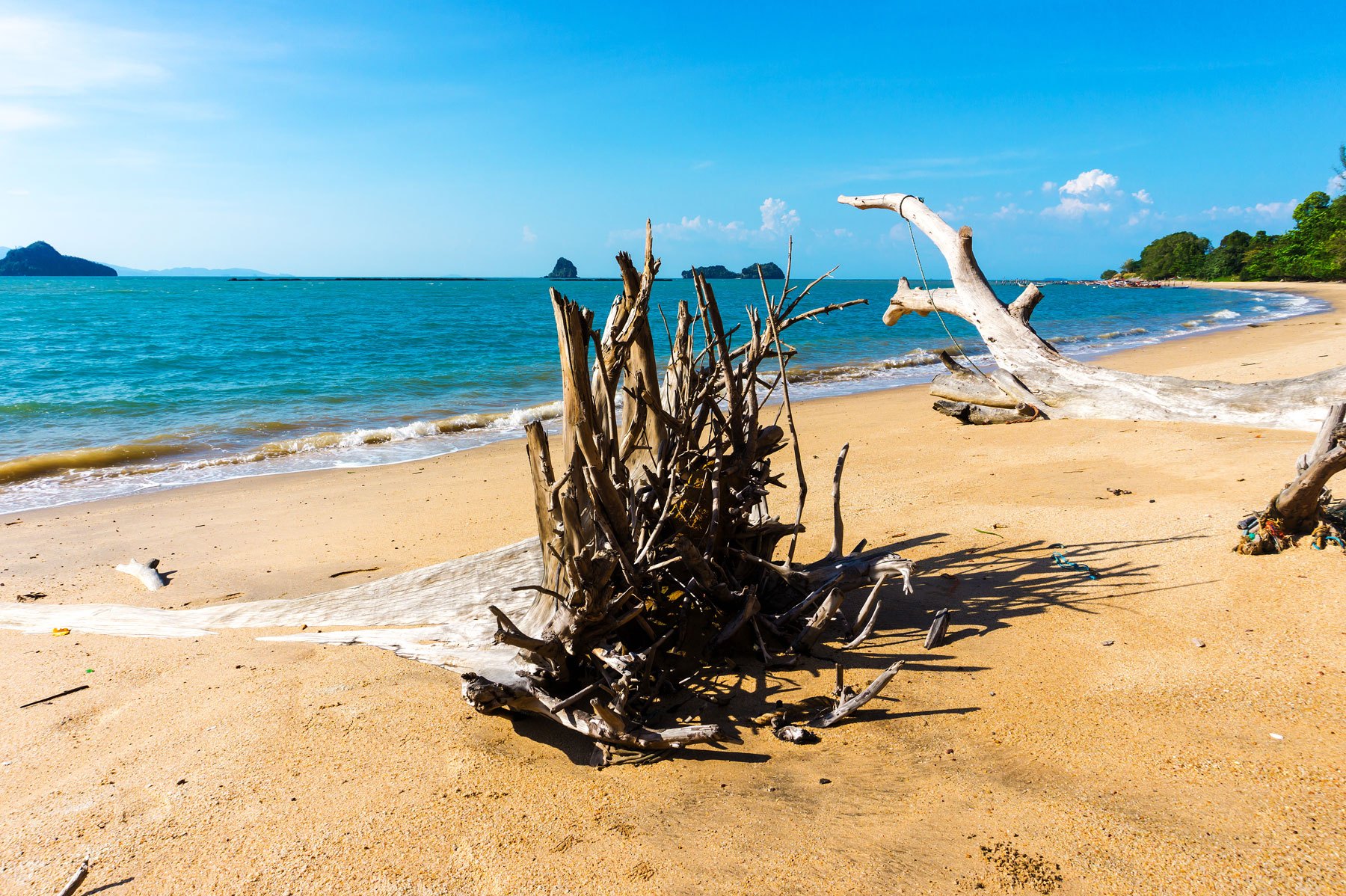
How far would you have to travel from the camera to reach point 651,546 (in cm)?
296

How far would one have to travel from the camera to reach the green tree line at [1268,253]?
5822 cm

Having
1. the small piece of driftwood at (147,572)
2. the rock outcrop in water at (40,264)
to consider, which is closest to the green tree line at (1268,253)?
the small piece of driftwood at (147,572)

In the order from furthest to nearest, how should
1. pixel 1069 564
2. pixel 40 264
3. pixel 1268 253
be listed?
pixel 40 264, pixel 1268 253, pixel 1069 564

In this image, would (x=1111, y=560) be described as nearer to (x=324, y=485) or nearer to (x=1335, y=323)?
(x=324, y=485)

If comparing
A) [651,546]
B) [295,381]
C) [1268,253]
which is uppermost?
[1268,253]

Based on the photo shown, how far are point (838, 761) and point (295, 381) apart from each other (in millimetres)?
17983

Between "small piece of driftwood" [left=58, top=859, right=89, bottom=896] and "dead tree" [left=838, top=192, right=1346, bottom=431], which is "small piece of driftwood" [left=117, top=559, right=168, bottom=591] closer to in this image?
"small piece of driftwood" [left=58, top=859, right=89, bottom=896]

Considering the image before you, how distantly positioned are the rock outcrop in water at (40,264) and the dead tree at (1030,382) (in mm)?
181823

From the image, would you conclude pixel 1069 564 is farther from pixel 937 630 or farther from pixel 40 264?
pixel 40 264

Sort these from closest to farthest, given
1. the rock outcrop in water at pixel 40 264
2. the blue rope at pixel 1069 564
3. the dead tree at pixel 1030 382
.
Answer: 1. the blue rope at pixel 1069 564
2. the dead tree at pixel 1030 382
3. the rock outcrop in water at pixel 40 264

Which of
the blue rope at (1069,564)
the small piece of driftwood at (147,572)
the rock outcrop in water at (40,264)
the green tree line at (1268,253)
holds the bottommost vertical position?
the small piece of driftwood at (147,572)

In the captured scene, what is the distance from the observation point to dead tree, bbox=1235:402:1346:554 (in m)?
3.63

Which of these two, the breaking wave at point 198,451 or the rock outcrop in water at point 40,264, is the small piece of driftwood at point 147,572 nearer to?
the breaking wave at point 198,451

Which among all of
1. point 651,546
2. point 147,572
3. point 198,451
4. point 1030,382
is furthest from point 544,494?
point 198,451
